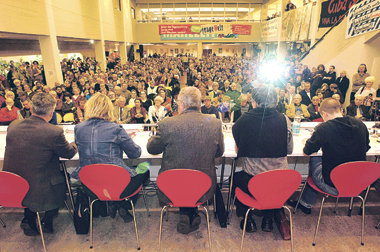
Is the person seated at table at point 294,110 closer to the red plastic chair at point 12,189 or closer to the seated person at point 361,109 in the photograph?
the seated person at point 361,109

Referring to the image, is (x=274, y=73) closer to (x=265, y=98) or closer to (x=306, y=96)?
(x=306, y=96)

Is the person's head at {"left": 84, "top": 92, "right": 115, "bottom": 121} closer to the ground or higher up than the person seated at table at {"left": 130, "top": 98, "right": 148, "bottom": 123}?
higher up

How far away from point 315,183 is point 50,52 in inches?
342

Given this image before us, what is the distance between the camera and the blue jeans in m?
2.23

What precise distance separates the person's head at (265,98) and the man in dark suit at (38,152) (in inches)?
70.4

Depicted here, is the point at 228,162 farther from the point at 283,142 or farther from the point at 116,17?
the point at 116,17

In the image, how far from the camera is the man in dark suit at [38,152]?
195cm

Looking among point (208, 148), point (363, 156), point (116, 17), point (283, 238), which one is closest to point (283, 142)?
point (208, 148)

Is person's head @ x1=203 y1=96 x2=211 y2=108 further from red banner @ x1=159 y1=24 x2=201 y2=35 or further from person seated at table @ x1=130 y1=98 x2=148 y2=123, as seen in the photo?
red banner @ x1=159 y1=24 x2=201 y2=35

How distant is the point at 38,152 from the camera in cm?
198

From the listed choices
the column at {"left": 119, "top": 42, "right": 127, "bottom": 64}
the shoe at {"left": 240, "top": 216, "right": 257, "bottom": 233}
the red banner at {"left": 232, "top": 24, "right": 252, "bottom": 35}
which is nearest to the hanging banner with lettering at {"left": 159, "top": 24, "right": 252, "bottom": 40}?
the red banner at {"left": 232, "top": 24, "right": 252, "bottom": 35}

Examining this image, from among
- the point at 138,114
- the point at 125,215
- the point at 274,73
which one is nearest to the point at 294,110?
the point at 138,114

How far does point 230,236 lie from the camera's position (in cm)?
240

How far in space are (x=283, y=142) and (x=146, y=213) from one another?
1821 mm
